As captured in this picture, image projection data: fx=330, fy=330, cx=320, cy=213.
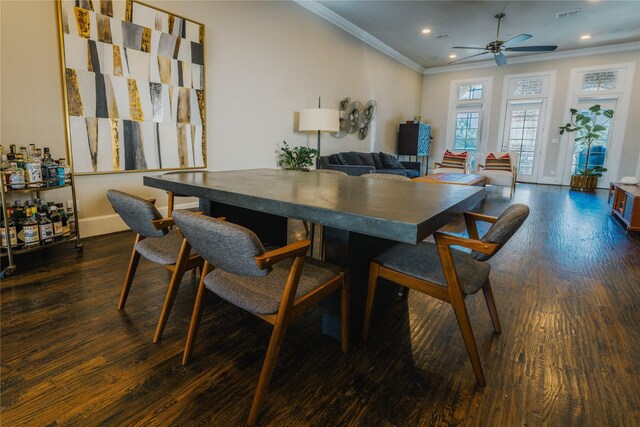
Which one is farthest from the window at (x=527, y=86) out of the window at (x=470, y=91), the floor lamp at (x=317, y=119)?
the floor lamp at (x=317, y=119)

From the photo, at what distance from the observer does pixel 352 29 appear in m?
6.00

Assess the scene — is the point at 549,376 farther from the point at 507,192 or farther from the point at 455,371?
the point at 507,192

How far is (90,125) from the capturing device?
2.93 metres

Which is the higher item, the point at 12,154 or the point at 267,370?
the point at 12,154

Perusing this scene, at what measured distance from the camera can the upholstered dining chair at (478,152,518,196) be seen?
6.14 m

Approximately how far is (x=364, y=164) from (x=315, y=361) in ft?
16.9

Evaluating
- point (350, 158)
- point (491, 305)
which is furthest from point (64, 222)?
point (350, 158)

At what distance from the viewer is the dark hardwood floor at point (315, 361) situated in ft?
3.76

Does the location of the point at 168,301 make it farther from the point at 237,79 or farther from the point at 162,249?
the point at 237,79

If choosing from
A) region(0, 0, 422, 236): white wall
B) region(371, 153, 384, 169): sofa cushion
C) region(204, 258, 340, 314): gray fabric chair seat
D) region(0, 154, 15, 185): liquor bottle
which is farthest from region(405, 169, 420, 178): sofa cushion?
region(0, 154, 15, 185): liquor bottle

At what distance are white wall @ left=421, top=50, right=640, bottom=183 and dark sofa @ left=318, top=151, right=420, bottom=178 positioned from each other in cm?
259

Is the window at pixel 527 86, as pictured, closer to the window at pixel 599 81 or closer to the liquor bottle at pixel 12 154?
the window at pixel 599 81

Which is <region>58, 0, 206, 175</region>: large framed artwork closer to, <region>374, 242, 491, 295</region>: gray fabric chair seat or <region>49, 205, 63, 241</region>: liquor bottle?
<region>49, 205, 63, 241</region>: liquor bottle

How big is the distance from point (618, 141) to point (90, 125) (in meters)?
9.51
